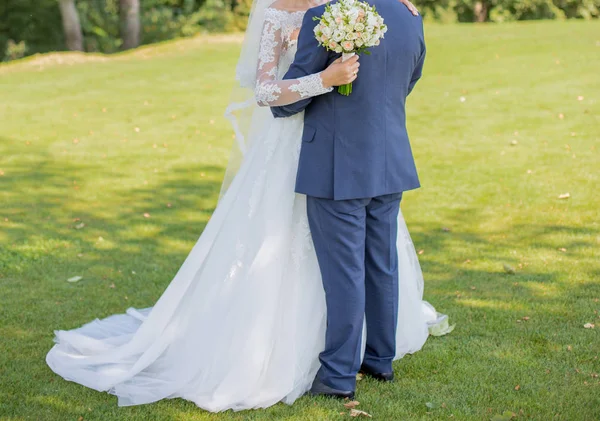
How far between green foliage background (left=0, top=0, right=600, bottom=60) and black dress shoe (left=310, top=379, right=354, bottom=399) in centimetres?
2312

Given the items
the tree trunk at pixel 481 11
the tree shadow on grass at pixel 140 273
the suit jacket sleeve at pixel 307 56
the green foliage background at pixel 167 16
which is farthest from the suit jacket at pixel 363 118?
the tree trunk at pixel 481 11

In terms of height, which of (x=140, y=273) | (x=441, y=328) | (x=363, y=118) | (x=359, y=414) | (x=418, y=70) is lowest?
(x=140, y=273)

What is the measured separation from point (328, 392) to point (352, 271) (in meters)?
0.67

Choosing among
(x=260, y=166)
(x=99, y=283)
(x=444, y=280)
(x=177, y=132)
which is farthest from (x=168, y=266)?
(x=177, y=132)

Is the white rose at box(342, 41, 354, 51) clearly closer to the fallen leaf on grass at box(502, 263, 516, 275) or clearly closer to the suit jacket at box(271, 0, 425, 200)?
the suit jacket at box(271, 0, 425, 200)

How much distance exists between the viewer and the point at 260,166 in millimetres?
4266

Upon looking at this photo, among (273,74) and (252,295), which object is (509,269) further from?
(273,74)

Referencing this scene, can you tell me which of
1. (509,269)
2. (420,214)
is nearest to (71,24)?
(420,214)

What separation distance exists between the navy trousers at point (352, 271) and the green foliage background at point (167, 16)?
75.4ft

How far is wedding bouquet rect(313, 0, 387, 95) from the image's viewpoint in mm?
3457

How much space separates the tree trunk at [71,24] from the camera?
22234 mm

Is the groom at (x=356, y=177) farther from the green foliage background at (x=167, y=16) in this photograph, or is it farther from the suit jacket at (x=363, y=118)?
the green foliage background at (x=167, y=16)

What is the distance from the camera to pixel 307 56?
12.3 ft

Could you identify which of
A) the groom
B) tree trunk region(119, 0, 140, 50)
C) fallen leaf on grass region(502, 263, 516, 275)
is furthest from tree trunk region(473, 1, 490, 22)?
the groom
